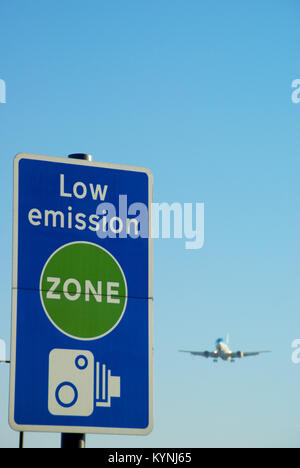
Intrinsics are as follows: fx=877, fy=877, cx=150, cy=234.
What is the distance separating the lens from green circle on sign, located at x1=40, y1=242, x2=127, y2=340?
15.5 feet

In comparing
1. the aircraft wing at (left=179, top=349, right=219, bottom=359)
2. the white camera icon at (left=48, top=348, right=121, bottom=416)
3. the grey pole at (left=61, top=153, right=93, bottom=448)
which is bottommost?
the grey pole at (left=61, top=153, right=93, bottom=448)

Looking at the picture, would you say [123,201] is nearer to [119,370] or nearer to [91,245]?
[91,245]

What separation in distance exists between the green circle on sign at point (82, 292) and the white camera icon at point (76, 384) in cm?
12

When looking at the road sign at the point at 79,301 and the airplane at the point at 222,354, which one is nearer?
the road sign at the point at 79,301

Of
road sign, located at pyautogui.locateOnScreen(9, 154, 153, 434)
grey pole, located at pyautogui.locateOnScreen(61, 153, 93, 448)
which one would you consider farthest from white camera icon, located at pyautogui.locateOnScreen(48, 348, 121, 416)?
grey pole, located at pyautogui.locateOnScreen(61, 153, 93, 448)

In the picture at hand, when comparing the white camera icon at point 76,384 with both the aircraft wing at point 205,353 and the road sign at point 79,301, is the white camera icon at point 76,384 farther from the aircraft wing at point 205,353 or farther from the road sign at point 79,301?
the aircraft wing at point 205,353

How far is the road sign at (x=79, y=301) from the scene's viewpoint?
182 inches

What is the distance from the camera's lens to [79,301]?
4.75 m

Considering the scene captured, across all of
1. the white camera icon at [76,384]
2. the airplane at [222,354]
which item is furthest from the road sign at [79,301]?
the airplane at [222,354]

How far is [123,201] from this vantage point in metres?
5.12

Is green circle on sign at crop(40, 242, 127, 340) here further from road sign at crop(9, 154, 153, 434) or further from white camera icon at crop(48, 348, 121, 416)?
white camera icon at crop(48, 348, 121, 416)

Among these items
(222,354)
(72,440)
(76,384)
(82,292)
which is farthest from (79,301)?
(222,354)
